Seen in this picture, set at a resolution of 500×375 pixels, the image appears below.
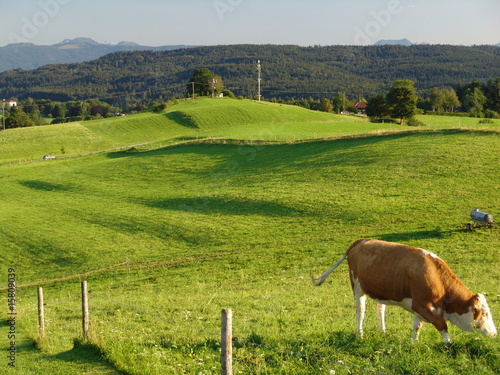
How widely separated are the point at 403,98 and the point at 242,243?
64.8 metres

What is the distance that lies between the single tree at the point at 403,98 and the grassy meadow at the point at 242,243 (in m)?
27.5

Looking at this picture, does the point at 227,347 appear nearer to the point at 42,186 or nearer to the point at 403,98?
the point at 42,186

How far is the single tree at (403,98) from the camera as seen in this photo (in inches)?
3351

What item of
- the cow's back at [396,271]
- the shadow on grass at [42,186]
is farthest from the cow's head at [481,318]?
the shadow on grass at [42,186]

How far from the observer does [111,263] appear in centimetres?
2861

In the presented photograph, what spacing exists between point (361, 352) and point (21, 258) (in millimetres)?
27490

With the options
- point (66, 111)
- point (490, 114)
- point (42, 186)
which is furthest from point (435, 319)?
point (66, 111)

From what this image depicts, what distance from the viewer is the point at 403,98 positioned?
8562 cm

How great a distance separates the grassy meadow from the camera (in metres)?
10.0

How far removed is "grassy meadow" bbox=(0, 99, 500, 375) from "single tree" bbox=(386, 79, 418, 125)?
2753 cm

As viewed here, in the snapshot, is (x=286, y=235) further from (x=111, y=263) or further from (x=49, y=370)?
(x=49, y=370)

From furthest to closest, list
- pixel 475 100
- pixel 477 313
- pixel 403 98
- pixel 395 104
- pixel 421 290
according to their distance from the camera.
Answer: pixel 475 100 < pixel 395 104 < pixel 403 98 < pixel 421 290 < pixel 477 313

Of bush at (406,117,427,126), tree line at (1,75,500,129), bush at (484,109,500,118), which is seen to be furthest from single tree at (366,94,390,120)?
bush at (484,109,500,118)

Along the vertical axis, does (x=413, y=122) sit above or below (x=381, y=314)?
above
